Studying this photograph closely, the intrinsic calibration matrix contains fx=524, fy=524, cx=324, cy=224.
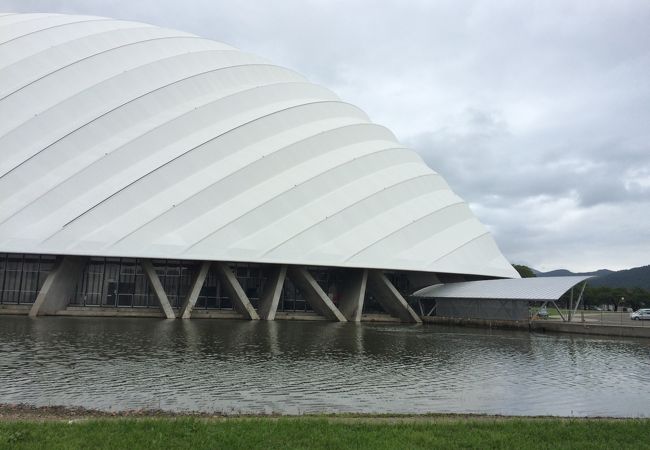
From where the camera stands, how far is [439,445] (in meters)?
6.97

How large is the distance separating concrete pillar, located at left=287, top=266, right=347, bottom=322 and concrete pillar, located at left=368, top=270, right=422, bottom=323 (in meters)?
4.46

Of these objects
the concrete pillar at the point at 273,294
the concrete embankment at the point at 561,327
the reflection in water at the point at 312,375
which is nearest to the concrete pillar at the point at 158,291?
the concrete pillar at the point at 273,294

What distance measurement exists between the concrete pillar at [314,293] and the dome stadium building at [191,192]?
0.19 metres

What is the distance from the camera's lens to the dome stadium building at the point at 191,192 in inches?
1414

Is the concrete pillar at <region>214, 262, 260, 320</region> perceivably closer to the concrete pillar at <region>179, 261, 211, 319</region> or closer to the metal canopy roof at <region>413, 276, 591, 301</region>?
the concrete pillar at <region>179, 261, 211, 319</region>

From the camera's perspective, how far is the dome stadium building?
35.9 metres

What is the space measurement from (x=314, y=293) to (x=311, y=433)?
1358 inches

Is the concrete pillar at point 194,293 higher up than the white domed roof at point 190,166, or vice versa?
the white domed roof at point 190,166

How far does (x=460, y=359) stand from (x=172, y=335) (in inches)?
506

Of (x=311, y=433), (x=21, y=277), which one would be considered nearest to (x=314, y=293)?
(x=21, y=277)

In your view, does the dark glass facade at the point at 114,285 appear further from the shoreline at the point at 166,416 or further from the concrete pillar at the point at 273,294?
the shoreline at the point at 166,416

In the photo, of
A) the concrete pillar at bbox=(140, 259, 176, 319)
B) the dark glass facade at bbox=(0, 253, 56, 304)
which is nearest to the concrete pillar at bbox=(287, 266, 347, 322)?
the concrete pillar at bbox=(140, 259, 176, 319)

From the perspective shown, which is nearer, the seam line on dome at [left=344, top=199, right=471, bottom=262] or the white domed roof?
the white domed roof

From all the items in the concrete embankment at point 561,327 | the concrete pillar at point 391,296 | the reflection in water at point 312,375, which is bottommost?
the reflection in water at point 312,375
